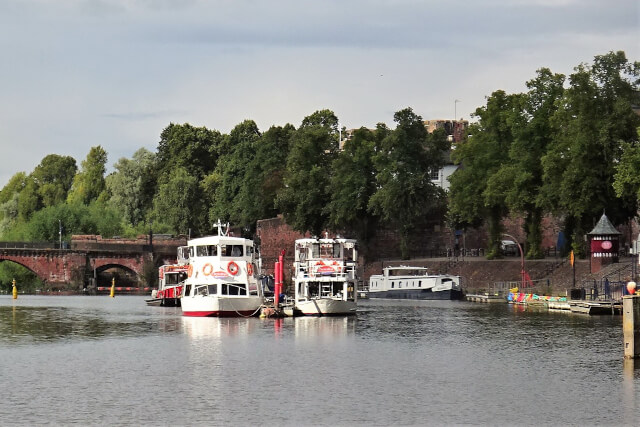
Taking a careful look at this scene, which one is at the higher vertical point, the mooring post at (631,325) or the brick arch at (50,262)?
the brick arch at (50,262)

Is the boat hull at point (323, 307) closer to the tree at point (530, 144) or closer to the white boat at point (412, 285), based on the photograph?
the tree at point (530, 144)

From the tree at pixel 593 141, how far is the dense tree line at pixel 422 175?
0.34ft

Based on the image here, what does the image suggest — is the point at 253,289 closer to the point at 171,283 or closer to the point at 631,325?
the point at 171,283

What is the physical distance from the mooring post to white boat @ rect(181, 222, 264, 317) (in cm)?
3882

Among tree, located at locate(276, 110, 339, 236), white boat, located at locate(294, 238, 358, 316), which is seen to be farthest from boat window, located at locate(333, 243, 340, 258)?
tree, located at locate(276, 110, 339, 236)

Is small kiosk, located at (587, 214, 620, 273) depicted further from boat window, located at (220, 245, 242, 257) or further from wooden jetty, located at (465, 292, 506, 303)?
boat window, located at (220, 245, 242, 257)

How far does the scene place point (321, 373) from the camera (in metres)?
53.3

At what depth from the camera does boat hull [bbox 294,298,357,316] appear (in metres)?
90.4

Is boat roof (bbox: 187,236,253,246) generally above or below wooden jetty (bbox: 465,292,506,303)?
above

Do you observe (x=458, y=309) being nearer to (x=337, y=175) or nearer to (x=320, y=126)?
(x=337, y=175)

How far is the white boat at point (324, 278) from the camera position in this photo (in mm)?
91000

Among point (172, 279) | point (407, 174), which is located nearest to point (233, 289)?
point (172, 279)

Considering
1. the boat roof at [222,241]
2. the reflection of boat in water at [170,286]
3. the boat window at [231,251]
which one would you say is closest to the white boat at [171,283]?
the reflection of boat in water at [170,286]

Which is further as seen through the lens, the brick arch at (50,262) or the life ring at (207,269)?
the brick arch at (50,262)
